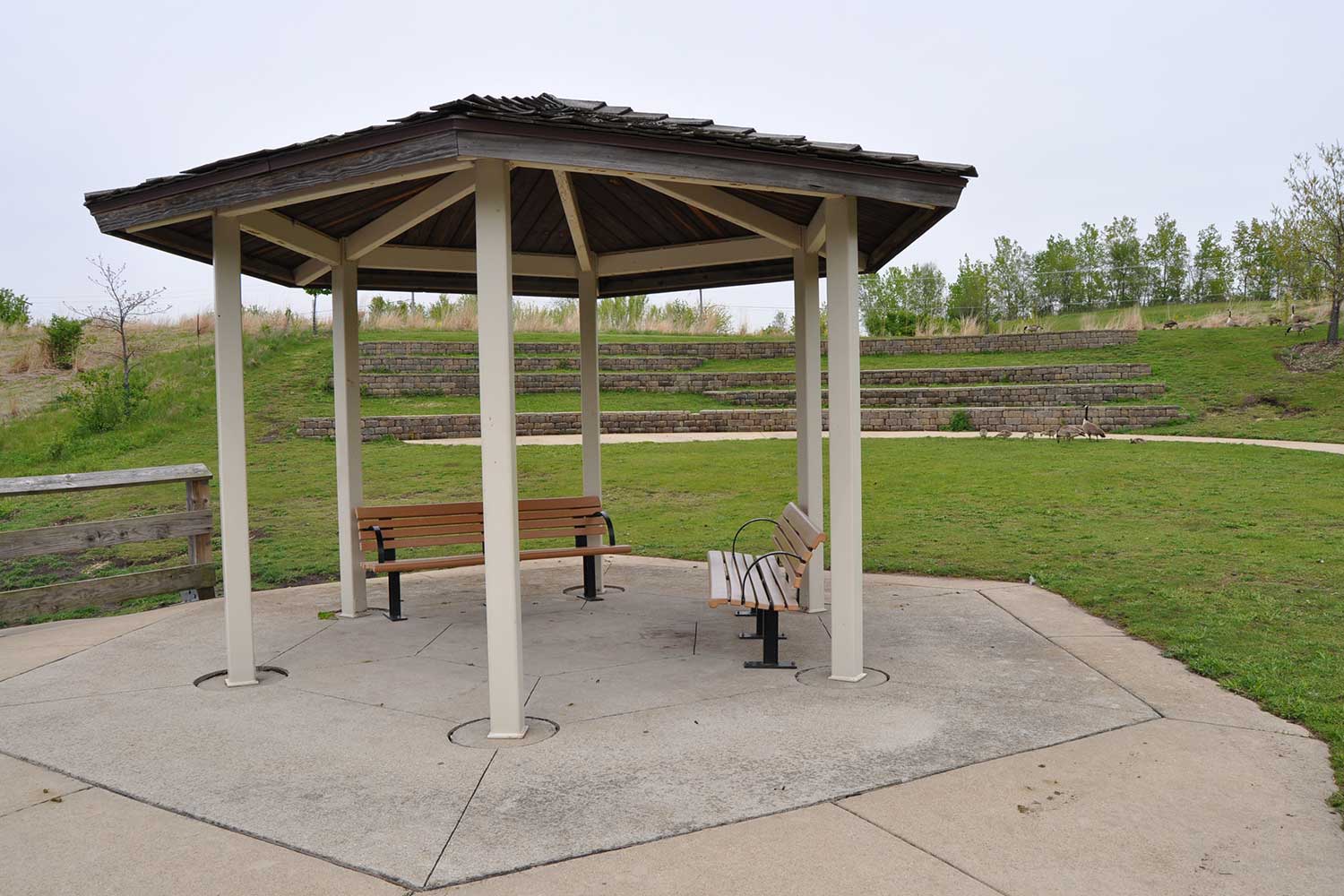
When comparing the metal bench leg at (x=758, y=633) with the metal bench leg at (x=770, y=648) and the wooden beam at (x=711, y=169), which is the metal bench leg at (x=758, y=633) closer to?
the metal bench leg at (x=770, y=648)

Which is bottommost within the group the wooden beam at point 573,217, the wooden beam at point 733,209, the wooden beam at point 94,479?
the wooden beam at point 94,479

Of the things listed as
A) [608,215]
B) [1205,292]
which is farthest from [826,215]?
[1205,292]

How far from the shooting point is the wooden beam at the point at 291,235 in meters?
5.65

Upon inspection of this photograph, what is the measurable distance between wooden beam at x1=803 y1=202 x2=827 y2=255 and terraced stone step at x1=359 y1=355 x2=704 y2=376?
56.3 ft

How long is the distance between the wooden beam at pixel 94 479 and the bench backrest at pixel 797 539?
15.2 feet

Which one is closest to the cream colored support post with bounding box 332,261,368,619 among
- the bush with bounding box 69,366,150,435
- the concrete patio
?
the concrete patio

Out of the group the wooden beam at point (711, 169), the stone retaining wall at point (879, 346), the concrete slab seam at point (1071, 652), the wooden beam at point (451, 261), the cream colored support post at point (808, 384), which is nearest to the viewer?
the wooden beam at point (711, 169)

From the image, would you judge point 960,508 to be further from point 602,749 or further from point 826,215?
point 602,749

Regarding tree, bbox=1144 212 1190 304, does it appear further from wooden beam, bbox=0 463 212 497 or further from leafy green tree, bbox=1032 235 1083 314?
wooden beam, bbox=0 463 212 497

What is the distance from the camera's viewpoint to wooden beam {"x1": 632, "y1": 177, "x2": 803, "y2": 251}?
552 centimetres

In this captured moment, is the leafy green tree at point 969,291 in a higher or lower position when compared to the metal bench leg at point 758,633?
higher

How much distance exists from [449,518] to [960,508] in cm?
759

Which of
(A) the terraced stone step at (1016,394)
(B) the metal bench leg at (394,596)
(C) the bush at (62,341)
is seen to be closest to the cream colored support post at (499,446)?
(B) the metal bench leg at (394,596)

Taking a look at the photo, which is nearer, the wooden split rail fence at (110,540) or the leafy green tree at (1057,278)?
the wooden split rail fence at (110,540)
